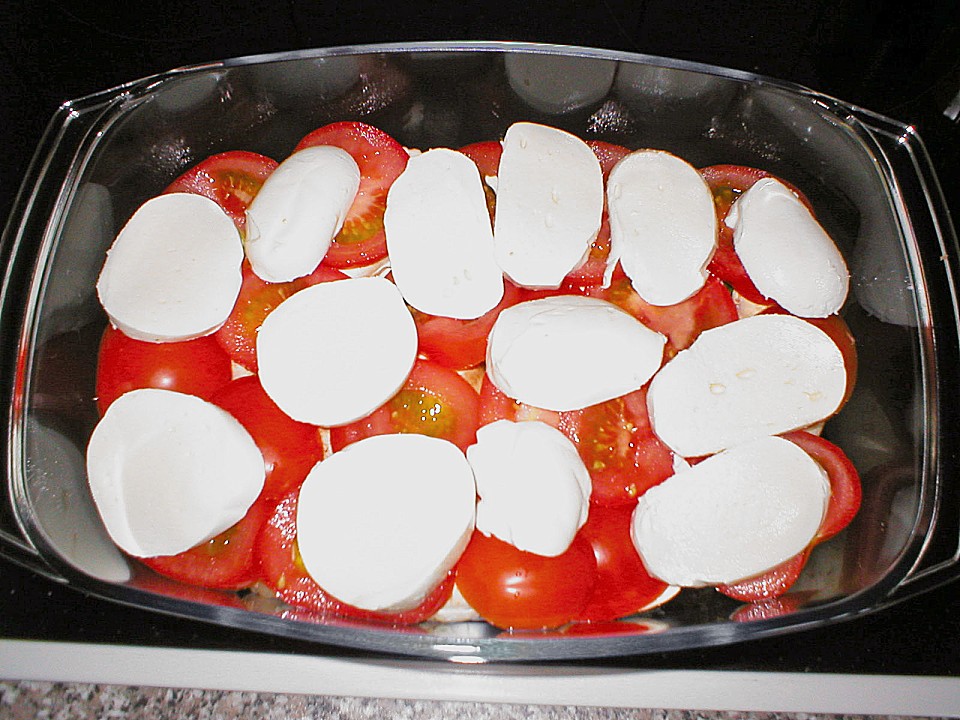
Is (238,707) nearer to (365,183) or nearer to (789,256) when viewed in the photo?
(365,183)

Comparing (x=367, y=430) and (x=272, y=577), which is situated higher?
(x=367, y=430)

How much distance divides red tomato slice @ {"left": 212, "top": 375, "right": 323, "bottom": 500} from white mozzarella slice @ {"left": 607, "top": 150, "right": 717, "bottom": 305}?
547 mm

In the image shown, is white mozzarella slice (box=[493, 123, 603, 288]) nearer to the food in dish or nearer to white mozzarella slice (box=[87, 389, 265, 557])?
the food in dish

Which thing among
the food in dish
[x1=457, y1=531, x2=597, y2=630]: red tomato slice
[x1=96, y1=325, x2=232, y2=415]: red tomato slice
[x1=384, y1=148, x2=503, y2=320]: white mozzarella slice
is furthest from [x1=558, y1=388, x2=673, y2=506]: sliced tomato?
[x1=96, y1=325, x2=232, y2=415]: red tomato slice

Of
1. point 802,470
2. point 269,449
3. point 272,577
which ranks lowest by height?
point 272,577

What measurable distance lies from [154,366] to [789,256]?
3.23 ft

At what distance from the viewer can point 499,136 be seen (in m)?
1.29

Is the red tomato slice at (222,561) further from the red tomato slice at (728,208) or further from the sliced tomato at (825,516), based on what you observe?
the red tomato slice at (728,208)

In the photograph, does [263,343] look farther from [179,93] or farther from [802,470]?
[802,470]

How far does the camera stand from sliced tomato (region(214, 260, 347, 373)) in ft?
3.68

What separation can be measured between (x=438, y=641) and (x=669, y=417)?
17.6 inches

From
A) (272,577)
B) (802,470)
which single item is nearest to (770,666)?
(802,470)

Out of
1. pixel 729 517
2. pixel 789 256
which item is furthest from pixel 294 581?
pixel 789 256

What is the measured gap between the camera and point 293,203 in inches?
42.8
